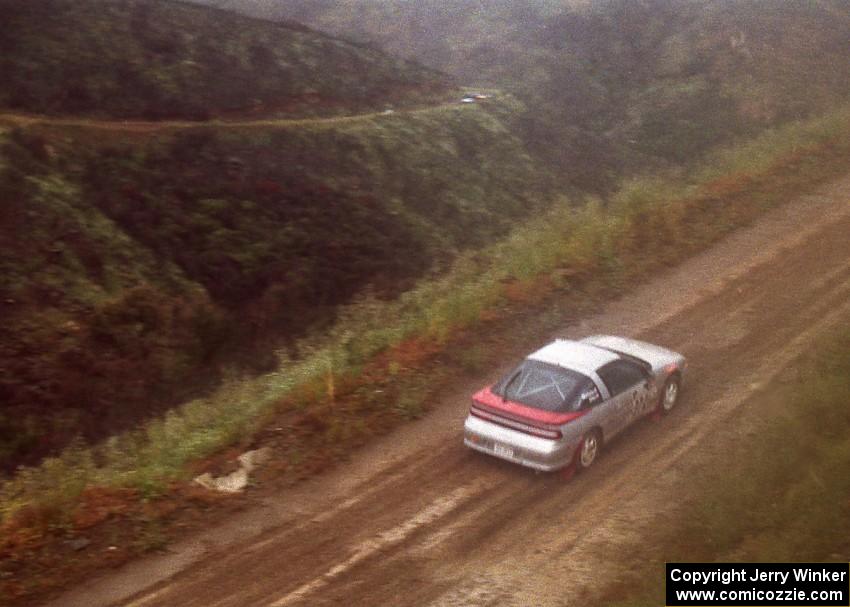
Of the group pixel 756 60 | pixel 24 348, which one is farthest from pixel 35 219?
pixel 756 60

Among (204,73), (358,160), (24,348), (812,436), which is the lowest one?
(24,348)

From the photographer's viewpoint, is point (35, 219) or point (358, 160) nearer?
point (35, 219)

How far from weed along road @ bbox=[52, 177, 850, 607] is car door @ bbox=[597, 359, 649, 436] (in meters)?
0.36

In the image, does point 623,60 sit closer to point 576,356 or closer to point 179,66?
point 179,66

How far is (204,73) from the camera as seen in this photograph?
109 feet

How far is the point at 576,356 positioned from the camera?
1305 cm

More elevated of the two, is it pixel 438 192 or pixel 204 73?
pixel 204 73

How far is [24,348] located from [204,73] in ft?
55.2

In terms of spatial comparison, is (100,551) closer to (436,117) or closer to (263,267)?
(263,267)

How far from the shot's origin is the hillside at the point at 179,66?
29016mm

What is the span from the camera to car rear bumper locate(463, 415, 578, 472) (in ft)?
38.6

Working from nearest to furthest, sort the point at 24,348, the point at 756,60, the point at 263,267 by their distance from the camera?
the point at 24,348 → the point at 263,267 → the point at 756,60
